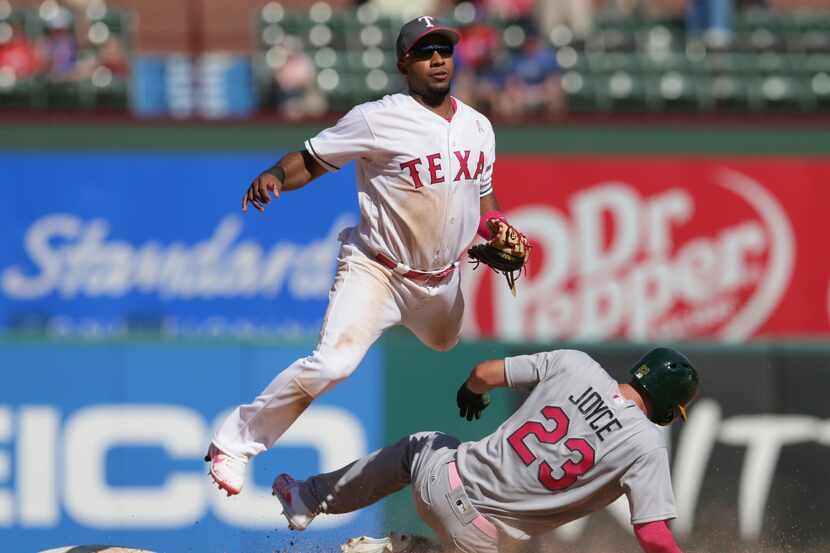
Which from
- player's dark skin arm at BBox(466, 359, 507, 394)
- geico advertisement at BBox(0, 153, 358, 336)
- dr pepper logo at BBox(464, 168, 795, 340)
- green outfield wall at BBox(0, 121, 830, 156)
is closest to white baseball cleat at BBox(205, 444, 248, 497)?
player's dark skin arm at BBox(466, 359, 507, 394)

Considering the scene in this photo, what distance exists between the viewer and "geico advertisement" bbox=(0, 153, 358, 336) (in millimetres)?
13820

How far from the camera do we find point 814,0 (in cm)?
1908

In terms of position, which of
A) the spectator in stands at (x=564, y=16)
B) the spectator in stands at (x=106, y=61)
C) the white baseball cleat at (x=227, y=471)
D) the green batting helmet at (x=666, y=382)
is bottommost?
the white baseball cleat at (x=227, y=471)

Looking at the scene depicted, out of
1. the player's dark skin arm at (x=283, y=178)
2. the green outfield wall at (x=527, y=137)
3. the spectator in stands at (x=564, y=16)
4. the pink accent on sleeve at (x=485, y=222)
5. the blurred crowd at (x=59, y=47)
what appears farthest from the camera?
the spectator in stands at (x=564, y=16)

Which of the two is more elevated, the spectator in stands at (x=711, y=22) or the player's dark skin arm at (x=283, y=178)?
the spectator in stands at (x=711, y=22)

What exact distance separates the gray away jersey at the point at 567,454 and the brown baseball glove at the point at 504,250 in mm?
555

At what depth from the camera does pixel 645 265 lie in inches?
564

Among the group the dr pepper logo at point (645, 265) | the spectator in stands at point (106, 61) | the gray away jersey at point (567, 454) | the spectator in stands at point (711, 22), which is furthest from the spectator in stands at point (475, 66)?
the gray away jersey at point (567, 454)

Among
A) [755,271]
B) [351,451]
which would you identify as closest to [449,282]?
[351,451]

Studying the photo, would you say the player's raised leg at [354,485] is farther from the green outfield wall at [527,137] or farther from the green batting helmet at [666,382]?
the green outfield wall at [527,137]

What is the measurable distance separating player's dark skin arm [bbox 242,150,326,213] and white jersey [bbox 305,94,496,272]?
2.3 inches

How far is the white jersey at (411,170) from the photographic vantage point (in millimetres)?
6488

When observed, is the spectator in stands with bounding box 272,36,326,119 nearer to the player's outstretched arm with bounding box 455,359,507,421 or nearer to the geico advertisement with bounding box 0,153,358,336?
the geico advertisement with bounding box 0,153,358,336

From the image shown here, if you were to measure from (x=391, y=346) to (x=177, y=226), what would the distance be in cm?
498
